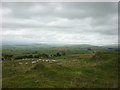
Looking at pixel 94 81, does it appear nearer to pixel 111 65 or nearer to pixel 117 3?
pixel 111 65

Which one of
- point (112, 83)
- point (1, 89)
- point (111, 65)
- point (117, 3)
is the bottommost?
point (1, 89)

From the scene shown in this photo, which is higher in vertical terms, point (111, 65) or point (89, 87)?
point (111, 65)

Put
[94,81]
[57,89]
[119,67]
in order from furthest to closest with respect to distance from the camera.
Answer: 1. [119,67]
2. [94,81]
3. [57,89]

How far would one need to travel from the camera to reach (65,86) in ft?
50.3

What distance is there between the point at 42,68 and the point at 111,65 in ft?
64.4

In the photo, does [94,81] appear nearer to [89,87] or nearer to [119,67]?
[89,87]

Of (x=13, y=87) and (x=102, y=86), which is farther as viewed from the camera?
(x=13, y=87)

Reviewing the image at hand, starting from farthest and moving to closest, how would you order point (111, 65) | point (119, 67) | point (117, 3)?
point (117, 3) < point (111, 65) < point (119, 67)

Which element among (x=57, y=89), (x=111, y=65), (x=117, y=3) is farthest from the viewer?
(x=117, y=3)

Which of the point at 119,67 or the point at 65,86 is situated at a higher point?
the point at 119,67

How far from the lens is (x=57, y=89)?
14602 mm

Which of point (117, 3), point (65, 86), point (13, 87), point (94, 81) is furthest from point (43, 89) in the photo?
point (117, 3)

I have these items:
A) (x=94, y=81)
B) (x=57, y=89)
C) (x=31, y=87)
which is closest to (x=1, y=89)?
(x=31, y=87)

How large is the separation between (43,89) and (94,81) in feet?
33.7
